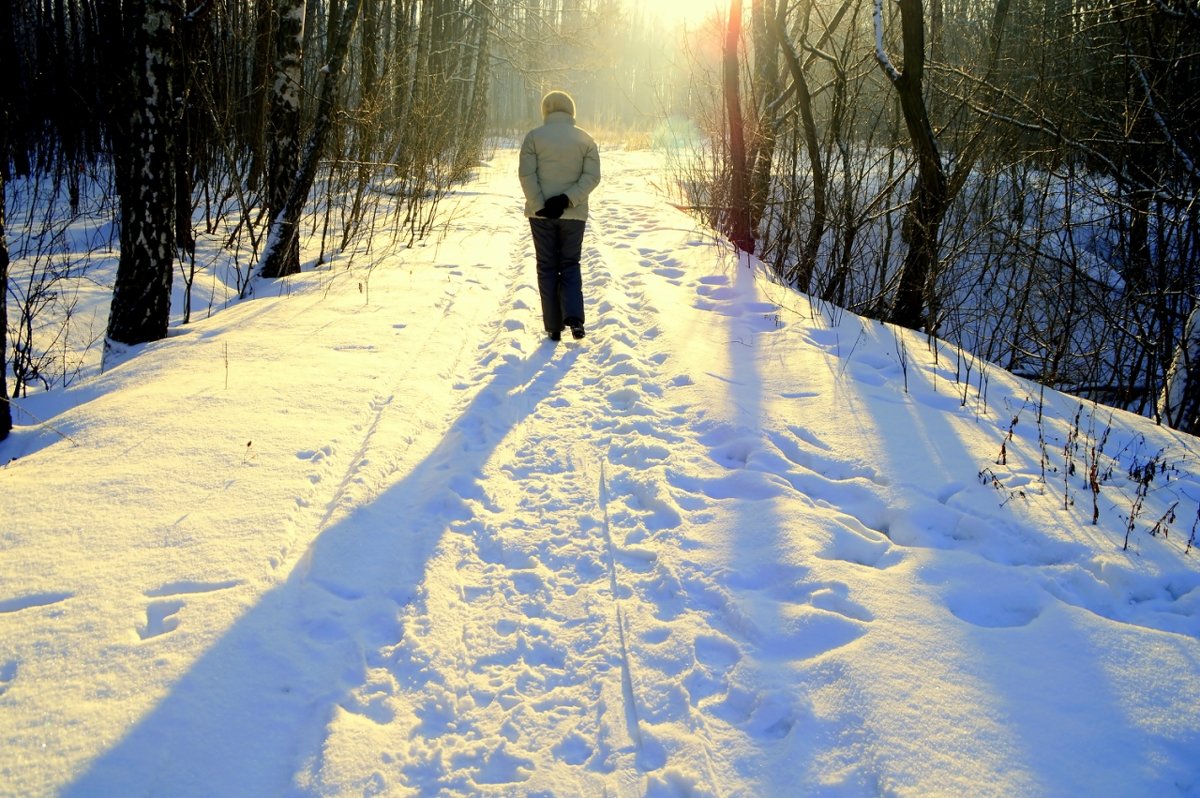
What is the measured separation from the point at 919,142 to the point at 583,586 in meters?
5.84

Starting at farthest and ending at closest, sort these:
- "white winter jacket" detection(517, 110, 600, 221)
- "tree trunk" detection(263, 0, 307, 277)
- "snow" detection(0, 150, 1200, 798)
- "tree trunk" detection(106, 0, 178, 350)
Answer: "tree trunk" detection(263, 0, 307, 277)
"white winter jacket" detection(517, 110, 600, 221)
"tree trunk" detection(106, 0, 178, 350)
"snow" detection(0, 150, 1200, 798)

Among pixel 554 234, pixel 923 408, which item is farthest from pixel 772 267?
pixel 923 408

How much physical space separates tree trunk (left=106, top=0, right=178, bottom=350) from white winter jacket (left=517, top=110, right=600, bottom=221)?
2599 millimetres

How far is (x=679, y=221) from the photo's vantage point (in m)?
11.6

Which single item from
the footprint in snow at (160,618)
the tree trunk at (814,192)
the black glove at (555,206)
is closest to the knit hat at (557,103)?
the black glove at (555,206)

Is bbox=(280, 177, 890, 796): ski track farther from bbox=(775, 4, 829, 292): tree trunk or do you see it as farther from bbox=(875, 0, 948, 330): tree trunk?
bbox=(775, 4, 829, 292): tree trunk

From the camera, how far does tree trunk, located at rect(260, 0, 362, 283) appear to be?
7777mm

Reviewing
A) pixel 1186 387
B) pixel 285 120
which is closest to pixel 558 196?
pixel 285 120

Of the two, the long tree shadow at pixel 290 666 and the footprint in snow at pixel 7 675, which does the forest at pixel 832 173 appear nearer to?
the footprint in snow at pixel 7 675

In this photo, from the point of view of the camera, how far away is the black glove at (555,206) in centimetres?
563

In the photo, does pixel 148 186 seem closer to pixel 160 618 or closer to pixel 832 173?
pixel 160 618

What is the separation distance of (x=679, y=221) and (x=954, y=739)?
1043cm

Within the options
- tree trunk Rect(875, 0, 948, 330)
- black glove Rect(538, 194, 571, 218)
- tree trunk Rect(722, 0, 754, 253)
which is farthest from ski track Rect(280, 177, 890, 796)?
tree trunk Rect(722, 0, 754, 253)

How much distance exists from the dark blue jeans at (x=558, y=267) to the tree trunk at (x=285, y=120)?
363 cm
